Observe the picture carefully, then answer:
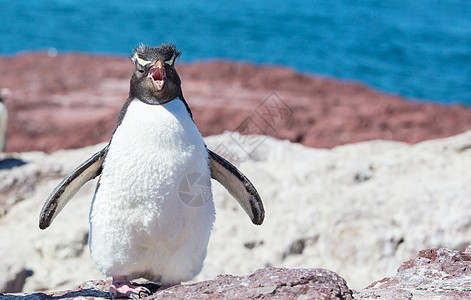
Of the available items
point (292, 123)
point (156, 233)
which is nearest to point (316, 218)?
point (156, 233)

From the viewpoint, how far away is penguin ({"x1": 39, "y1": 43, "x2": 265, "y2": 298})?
3.43 metres

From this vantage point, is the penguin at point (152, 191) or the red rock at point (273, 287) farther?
the penguin at point (152, 191)

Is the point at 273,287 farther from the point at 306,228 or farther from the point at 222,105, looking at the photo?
the point at 222,105

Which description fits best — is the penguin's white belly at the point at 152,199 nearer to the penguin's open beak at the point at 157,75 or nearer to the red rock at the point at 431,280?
the penguin's open beak at the point at 157,75

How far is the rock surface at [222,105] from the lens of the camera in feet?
40.0

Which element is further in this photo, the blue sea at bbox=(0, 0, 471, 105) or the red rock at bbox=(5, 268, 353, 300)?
the blue sea at bbox=(0, 0, 471, 105)

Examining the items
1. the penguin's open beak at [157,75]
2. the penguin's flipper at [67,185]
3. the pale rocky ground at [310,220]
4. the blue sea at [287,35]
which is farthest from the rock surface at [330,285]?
the blue sea at [287,35]

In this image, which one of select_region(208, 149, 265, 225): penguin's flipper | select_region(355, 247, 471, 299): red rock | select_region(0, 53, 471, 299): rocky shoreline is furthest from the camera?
select_region(208, 149, 265, 225): penguin's flipper

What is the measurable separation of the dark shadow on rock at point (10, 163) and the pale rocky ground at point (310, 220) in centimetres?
74

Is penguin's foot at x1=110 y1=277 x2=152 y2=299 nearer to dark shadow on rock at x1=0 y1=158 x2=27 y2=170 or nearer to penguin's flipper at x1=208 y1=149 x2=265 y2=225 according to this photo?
penguin's flipper at x1=208 y1=149 x2=265 y2=225

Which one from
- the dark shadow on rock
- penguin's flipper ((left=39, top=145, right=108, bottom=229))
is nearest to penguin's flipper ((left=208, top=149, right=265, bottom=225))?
penguin's flipper ((left=39, top=145, right=108, bottom=229))

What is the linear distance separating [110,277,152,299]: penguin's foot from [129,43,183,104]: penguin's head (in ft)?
3.30

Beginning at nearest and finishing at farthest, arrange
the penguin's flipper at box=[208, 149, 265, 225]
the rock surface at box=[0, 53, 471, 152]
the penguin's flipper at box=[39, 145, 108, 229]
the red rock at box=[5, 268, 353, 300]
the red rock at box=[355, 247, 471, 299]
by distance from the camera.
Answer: the red rock at box=[5, 268, 353, 300] → the red rock at box=[355, 247, 471, 299] → the penguin's flipper at box=[39, 145, 108, 229] → the penguin's flipper at box=[208, 149, 265, 225] → the rock surface at box=[0, 53, 471, 152]

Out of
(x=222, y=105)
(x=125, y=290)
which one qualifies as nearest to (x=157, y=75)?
(x=125, y=290)
